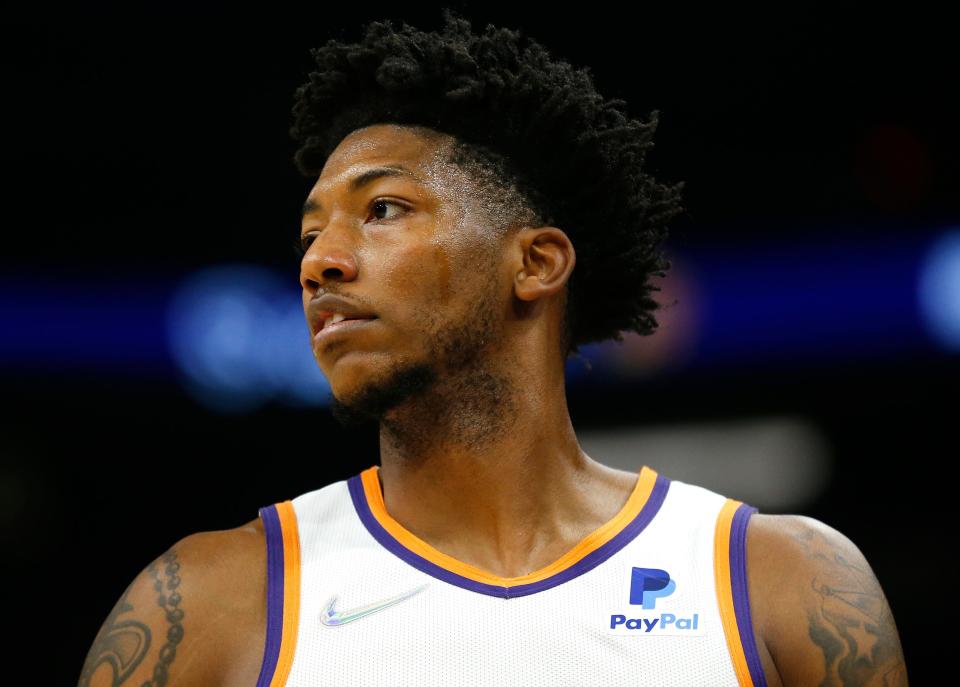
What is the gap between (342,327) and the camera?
2.29 m

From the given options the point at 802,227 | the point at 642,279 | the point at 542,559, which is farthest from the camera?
the point at 802,227

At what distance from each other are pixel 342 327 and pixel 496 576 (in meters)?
0.58

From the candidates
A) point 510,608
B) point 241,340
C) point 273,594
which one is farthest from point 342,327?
point 241,340

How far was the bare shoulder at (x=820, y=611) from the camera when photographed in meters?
2.11

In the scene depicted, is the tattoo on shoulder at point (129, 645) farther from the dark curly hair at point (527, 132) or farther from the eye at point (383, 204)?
the dark curly hair at point (527, 132)

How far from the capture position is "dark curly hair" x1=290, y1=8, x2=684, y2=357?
2539 mm

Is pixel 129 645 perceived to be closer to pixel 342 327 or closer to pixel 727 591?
pixel 342 327

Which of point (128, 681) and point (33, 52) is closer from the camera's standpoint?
point (128, 681)

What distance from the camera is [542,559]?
2301 millimetres

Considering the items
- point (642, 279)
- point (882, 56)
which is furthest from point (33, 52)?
point (882, 56)

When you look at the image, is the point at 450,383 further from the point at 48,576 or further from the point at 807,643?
the point at 48,576

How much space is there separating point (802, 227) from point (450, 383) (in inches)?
102

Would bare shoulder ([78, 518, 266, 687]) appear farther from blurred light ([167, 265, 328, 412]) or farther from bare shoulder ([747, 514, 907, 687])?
blurred light ([167, 265, 328, 412])

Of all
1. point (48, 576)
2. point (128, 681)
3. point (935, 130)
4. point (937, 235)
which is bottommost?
point (48, 576)
